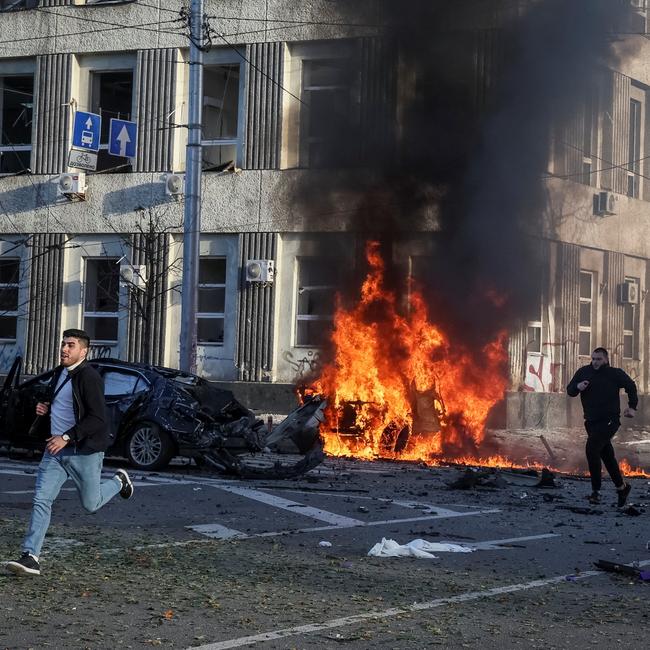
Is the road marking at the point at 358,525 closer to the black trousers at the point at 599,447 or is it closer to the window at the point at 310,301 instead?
the black trousers at the point at 599,447

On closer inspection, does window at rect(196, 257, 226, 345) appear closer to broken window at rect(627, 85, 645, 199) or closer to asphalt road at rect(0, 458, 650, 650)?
broken window at rect(627, 85, 645, 199)

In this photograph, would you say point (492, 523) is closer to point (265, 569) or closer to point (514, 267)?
point (265, 569)

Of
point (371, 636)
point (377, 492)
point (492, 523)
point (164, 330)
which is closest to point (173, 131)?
point (164, 330)

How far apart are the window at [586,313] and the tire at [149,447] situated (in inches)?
591

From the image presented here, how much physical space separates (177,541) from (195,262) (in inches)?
476

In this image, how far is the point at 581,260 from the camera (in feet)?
92.2

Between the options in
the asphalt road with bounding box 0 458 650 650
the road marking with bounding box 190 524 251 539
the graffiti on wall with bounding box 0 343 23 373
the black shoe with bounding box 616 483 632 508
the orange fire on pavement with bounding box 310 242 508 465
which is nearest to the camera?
the asphalt road with bounding box 0 458 650 650

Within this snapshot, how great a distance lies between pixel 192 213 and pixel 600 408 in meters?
9.98

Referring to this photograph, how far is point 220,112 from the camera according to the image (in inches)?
1130

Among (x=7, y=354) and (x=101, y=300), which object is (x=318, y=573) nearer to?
(x=101, y=300)

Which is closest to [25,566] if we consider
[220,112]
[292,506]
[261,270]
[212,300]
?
[292,506]

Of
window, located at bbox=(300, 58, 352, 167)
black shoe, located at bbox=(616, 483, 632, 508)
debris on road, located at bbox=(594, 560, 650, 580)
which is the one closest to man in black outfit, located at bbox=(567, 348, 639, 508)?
black shoe, located at bbox=(616, 483, 632, 508)

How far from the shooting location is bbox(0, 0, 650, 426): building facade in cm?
2691

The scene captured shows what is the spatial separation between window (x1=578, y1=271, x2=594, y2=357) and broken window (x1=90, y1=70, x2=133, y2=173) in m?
11.5
